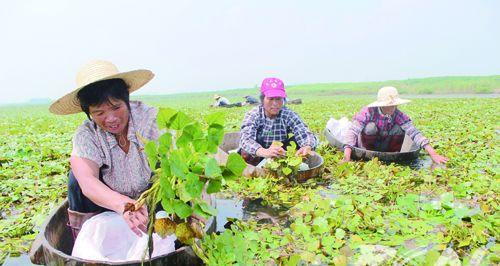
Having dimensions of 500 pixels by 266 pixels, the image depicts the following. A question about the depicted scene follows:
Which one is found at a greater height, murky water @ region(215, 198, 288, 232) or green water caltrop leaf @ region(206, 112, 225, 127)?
green water caltrop leaf @ region(206, 112, 225, 127)

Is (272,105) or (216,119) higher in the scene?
(216,119)

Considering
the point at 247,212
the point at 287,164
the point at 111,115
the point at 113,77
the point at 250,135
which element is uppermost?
the point at 113,77

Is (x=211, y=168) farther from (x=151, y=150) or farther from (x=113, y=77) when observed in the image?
(x=113, y=77)

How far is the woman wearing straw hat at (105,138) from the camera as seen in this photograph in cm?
221

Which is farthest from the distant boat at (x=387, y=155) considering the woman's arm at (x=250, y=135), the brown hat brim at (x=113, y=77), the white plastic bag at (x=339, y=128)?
the brown hat brim at (x=113, y=77)

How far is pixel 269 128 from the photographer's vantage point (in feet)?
14.6

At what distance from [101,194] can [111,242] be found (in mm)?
360

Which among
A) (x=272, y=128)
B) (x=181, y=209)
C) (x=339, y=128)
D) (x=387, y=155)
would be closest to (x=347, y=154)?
(x=387, y=155)

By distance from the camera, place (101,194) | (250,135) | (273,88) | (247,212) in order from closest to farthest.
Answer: (101,194) → (247,212) → (273,88) → (250,135)

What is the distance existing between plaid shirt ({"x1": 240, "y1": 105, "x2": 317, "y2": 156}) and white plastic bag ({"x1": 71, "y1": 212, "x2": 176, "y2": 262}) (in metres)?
2.13

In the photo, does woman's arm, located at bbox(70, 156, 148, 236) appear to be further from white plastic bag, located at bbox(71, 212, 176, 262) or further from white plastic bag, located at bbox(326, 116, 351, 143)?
white plastic bag, located at bbox(326, 116, 351, 143)

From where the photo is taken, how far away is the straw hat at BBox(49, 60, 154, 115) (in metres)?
2.18

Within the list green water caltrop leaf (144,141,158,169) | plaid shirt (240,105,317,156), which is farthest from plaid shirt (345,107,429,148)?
green water caltrop leaf (144,141,158,169)

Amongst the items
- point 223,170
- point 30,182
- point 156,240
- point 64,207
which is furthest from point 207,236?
point 30,182
